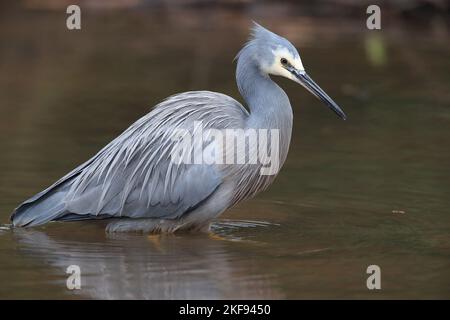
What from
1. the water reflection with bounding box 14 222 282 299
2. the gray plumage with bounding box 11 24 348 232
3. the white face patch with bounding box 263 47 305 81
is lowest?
the water reflection with bounding box 14 222 282 299

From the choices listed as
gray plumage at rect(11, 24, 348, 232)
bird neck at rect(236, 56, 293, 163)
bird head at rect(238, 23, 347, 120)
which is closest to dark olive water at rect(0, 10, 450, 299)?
gray plumage at rect(11, 24, 348, 232)

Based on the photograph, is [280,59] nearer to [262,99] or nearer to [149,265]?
[262,99]

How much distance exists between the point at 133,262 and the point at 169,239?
37.4 inches

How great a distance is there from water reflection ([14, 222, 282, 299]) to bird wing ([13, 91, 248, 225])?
10.3 inches

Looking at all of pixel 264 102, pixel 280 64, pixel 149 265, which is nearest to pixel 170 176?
pixel 264 102

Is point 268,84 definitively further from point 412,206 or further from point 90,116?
point 90,116

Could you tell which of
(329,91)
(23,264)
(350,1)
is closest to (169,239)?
(23,264)

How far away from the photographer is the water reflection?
7430mm

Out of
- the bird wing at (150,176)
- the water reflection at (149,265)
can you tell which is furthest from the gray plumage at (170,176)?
the water reflection at (149,265)

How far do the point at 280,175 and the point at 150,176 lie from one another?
82.0 inches

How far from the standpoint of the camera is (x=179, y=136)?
30.1ft

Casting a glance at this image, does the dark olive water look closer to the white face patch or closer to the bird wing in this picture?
the bird wing

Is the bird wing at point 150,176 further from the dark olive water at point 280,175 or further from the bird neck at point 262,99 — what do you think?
the dark olive water at point 280,175

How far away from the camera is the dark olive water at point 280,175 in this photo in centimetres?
780
